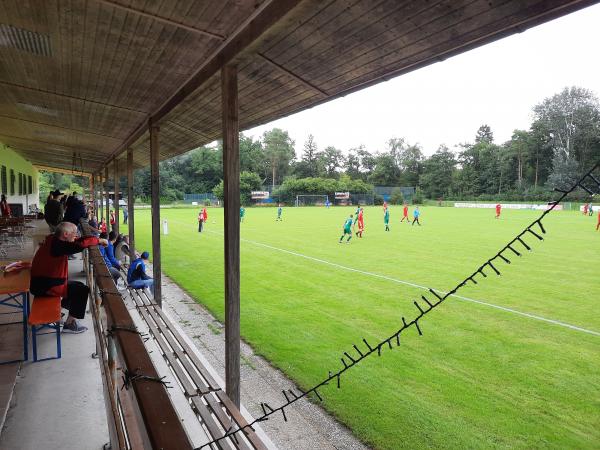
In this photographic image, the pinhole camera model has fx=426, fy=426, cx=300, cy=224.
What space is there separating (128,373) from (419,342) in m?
5.98

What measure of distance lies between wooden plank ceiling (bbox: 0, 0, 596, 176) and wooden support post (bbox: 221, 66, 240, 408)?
42 cm

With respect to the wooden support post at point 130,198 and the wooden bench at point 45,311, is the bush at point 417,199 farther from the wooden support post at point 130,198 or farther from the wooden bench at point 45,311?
the wooden bench at point 45,311

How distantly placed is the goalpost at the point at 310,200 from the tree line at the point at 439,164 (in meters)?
1.30

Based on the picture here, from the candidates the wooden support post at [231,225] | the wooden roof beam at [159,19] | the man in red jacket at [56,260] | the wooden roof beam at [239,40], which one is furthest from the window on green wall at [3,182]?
the wooden roof beam at [159,19]

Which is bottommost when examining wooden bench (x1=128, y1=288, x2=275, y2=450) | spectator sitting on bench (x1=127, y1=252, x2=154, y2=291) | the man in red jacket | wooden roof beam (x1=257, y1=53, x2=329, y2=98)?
wooden bench (x1=128, y1=288, x2=275, y2=450)

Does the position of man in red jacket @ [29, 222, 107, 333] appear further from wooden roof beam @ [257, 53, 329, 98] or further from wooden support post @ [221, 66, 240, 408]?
wooden roof beam @ [257, 53, 329, 98]

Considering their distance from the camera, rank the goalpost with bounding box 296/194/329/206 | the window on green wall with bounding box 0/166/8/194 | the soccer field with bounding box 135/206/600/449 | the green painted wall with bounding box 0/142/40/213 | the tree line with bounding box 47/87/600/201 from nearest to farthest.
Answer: the soccer field with bounding box 135/206/600/449, the window on green wall with bounding box 0/166/8/194, the green painted wall with bounding box 0/142/40/213, the tree line with bounding box 47/87/600/201, the goalpost with bounding box 296/194/329/206

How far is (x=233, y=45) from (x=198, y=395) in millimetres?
3115

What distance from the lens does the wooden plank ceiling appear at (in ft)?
8.76

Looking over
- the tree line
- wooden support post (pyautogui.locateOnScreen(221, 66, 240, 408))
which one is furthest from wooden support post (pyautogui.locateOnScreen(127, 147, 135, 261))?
the tree line

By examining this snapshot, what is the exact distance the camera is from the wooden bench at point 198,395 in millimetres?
3410

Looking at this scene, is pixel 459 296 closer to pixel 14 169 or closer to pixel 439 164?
pixel 14 169

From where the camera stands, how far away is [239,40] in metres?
3.46

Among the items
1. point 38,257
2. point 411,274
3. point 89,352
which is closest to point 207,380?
point 89,352
